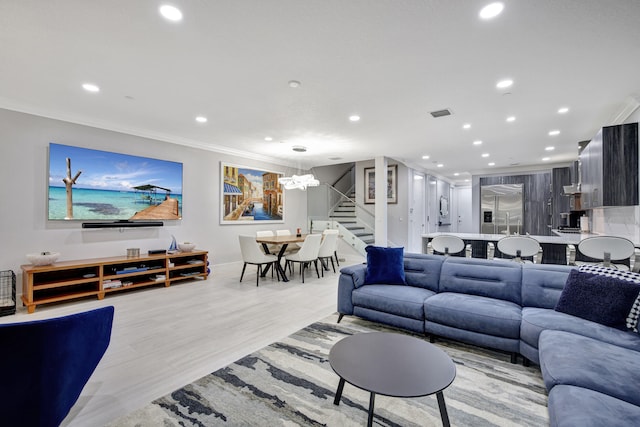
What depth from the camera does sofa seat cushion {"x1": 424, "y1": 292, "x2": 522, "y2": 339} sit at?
93.2 inches

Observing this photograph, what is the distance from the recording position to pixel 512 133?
5348mm

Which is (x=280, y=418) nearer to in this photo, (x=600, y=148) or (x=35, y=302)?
(x=35, y=302)

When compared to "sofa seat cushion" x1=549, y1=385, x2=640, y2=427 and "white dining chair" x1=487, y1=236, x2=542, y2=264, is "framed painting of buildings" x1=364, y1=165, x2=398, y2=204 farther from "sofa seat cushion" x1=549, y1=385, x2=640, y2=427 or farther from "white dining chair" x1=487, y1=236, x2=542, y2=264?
"sofa seat cushion" x1=549, y1=385, x2=640, y2=427

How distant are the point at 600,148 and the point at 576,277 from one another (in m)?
2.65

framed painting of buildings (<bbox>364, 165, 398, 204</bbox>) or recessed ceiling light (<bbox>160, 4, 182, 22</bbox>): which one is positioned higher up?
recessed ceiling light (<bbox>160, 4, 182, 22</bbox>)

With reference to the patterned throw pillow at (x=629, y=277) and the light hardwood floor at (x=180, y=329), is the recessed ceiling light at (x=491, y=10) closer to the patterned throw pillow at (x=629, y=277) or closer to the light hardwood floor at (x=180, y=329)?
the patterned throw pillow at (x=629, y=277)

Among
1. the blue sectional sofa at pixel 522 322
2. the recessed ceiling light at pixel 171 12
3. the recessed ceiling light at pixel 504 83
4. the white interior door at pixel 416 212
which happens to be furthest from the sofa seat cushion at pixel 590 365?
the white interior door at pixel 416 212

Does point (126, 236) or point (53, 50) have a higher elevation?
point (53, 50)

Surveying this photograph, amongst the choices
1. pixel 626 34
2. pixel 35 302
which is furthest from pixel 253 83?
pixel 35 302

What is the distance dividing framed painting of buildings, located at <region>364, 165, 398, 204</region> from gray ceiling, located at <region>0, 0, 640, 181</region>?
3144 millimetres

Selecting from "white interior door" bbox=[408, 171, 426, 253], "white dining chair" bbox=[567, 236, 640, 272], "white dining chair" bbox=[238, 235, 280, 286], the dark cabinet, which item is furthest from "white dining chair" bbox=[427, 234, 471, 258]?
"white interior door" bbox=[408, 171, 426, 253]

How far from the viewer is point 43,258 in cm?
382

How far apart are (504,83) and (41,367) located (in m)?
4.51

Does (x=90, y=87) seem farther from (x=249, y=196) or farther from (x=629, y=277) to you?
(x=629, y=277)
